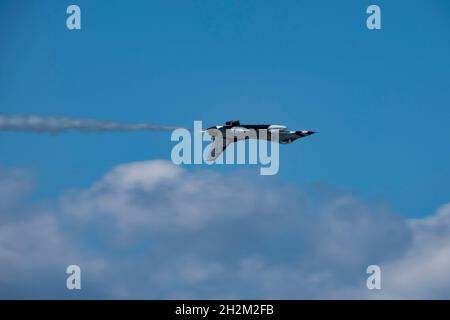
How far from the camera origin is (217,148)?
15575 cm

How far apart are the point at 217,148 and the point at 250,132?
8.38 m

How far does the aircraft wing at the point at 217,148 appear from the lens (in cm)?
15375

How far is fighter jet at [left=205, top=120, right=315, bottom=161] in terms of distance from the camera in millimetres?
147125

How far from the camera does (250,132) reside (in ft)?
487

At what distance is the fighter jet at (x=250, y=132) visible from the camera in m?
147

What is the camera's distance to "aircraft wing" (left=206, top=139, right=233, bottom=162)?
504 ft
